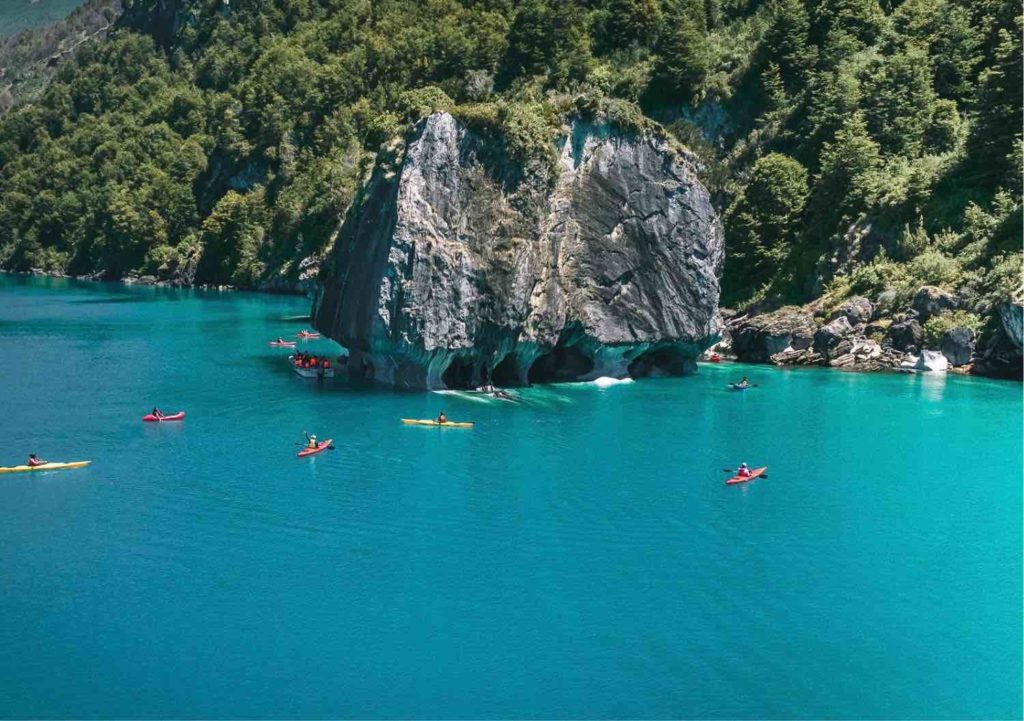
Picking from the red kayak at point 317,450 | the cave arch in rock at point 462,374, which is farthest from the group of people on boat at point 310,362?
the red kayak at point 317,450

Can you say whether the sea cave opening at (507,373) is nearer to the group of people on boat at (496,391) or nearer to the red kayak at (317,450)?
the group of people on boat at (496,391)

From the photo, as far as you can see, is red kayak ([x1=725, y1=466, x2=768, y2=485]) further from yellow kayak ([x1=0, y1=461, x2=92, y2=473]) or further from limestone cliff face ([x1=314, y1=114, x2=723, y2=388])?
yellow kayak ([x1=0, y1=461, x2=92, y2=473])

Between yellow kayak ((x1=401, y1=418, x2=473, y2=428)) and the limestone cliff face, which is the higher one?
the limestone cliff face

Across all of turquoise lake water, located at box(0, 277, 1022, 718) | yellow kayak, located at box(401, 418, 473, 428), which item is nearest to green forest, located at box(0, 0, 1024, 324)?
turquoise lake water, located at box(0, 277, 1022, 718)

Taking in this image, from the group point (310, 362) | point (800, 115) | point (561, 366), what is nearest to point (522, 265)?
point (561, 366)

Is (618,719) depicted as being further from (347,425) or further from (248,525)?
(347,425)

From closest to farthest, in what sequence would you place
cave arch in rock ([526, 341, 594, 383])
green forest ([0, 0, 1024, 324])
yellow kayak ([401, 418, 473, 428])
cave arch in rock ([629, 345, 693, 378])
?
yellow kayak ([401, 418, 473, 428]) → cave arch in rock ([526, 341, 594, 383]) → cave arch in rock ([629, 345, 693, 378]) → green forest ([0, 0, 1024, 324])

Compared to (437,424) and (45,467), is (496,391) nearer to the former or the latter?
(437,424)
